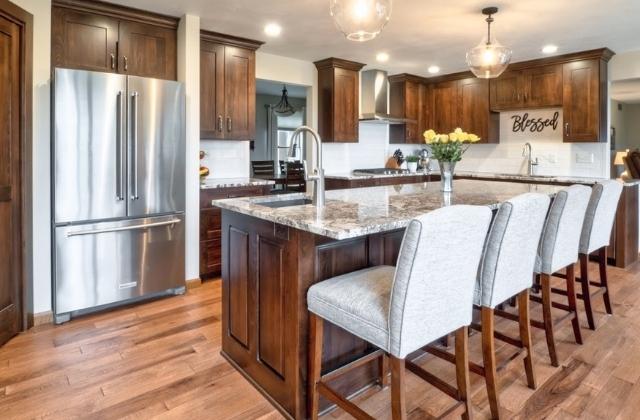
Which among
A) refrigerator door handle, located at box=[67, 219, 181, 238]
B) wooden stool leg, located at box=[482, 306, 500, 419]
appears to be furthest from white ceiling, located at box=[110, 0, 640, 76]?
wooden stool leg, located at box=[482, 306, 500, 419]

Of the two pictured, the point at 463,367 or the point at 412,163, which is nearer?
the point at 463,367

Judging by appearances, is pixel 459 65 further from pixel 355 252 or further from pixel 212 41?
pixel 355 252

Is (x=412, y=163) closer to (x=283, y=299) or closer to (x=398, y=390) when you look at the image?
(x=283, y=299)

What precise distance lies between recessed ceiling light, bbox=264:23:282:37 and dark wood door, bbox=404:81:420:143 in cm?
264

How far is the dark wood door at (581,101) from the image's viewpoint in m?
4.84

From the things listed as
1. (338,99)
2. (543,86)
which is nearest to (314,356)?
(338,99)

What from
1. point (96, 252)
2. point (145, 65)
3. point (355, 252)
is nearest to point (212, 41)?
point (145, 65)

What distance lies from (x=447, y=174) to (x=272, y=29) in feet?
7.47

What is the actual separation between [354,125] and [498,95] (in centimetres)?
197

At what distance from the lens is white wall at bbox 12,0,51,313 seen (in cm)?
291

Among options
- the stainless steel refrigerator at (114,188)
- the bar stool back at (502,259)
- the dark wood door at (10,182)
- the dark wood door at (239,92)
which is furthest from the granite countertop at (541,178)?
the dark wood door at (10,182)

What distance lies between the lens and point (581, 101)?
4941 mm

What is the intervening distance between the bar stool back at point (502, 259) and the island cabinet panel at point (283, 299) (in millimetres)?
521

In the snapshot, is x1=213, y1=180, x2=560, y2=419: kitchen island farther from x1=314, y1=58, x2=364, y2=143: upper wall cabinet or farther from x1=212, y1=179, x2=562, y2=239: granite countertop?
x1=314, y1=58, x2=364, y2=143: upper wall cabinet
